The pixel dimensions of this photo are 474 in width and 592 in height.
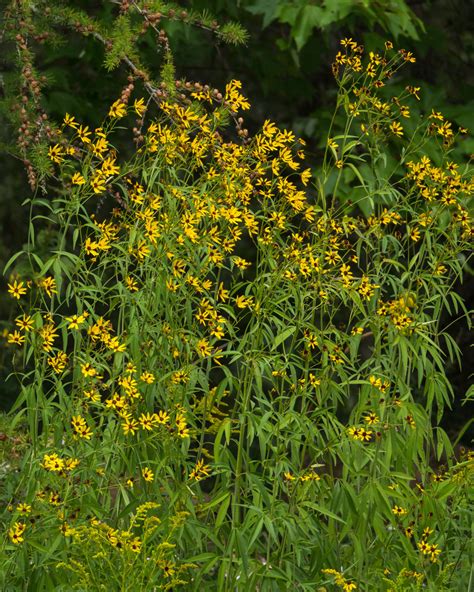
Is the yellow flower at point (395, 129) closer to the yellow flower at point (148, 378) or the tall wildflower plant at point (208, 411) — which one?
the tall wildflower plant at point (208, 411)

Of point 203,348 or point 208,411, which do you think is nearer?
point 203,348

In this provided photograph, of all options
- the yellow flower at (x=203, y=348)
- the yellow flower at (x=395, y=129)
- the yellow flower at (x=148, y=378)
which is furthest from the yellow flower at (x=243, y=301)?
the yellow flower at (x=395, y=129)

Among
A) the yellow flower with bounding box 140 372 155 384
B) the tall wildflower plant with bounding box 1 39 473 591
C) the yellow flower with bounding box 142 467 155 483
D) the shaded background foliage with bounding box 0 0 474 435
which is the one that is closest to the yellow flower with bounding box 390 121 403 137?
the tall wildflower plant with bounding box 1 39 473 591

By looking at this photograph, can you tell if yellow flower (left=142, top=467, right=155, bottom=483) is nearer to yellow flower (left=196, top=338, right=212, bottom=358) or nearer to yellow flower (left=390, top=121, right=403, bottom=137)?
yellow flower (left=196, top=338, right=212, bottom=358)

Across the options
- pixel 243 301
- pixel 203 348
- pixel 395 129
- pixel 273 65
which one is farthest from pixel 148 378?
pixel 273 65

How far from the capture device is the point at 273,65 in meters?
7.28

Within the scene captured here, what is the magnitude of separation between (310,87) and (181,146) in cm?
372

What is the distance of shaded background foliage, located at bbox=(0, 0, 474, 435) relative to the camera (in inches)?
240

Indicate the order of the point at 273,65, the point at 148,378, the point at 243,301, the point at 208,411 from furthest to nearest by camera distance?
1. the point at 273,65
2. the point at 208,411
3. the point at 243,301
4. the point at 148,378

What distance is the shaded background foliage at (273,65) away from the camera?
6.10 meters

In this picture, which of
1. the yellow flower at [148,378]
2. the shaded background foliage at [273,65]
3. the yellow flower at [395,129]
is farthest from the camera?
the shaded background foliage at [273,65]

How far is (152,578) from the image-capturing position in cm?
355

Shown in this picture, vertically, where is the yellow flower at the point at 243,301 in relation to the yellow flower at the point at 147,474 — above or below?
above

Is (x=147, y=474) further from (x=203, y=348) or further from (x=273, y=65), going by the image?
(x=273, y=65)
